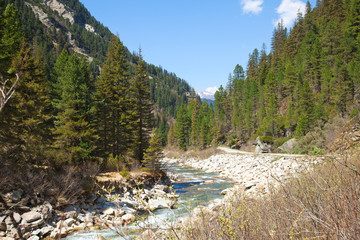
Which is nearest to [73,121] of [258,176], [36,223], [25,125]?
[25,125]

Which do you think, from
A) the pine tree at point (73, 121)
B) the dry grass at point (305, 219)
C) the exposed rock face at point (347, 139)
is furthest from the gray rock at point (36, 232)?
the exposed rock face at point (347, 139)

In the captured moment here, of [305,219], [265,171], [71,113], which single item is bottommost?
[265,171]

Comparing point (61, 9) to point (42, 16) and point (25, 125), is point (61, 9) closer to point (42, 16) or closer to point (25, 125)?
point (42, 16)

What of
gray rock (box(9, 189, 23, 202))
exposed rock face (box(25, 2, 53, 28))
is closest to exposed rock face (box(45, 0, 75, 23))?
exposed rock face (box(25, 2, 53, 28))

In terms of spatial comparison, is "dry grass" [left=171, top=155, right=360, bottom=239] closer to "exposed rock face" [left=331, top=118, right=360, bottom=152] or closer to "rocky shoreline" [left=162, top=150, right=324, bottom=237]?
"rocky shoreline" [left=162, top=150, right=324, bottom=237]

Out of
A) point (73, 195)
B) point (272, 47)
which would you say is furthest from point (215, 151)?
point (272, 47)

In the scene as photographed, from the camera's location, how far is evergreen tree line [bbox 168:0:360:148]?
33406mm

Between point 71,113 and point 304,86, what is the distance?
1423 inches

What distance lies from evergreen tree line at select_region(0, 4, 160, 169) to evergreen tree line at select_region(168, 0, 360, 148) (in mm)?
23312

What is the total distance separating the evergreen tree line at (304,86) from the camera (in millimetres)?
33406

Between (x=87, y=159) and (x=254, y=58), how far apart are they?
85.7m

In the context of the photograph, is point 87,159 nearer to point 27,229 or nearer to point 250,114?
point 27,229

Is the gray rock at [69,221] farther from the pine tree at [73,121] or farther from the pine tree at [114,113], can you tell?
the pine tree at [114,113]

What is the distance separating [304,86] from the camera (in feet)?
121
